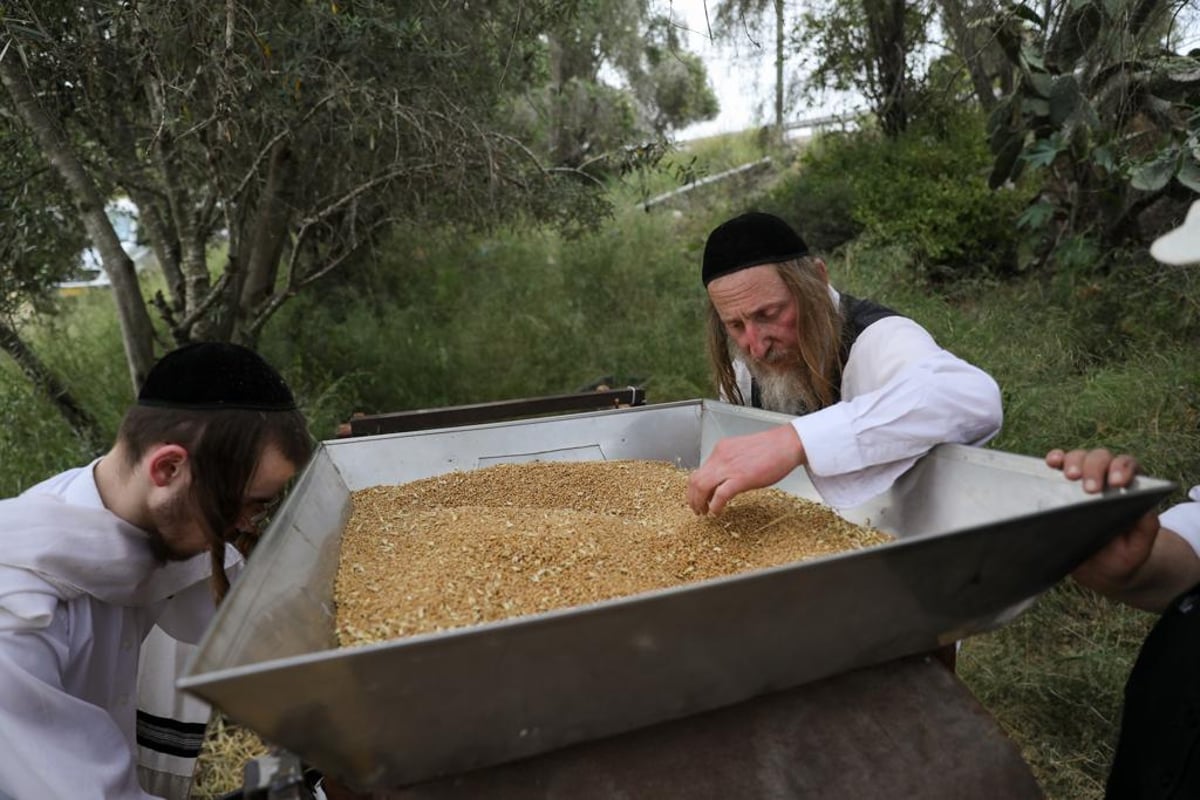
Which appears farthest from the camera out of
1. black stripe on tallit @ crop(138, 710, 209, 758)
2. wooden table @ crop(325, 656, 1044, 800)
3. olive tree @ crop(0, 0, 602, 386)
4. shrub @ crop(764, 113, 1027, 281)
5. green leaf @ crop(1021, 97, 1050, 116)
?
shrub @ crop(764, 113, 1027, 281)

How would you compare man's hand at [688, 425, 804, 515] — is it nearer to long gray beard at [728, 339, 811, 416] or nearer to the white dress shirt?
the white dress shirt

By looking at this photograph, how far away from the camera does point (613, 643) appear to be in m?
0.83

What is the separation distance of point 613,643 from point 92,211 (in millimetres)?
3544

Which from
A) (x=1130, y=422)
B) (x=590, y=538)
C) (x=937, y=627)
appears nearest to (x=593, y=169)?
(x=1130, y=422)

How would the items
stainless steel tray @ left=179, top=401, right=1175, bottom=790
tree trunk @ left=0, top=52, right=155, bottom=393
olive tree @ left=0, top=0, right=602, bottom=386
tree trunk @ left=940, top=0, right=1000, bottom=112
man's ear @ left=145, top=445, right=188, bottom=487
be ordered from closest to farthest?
stainless steel tray @ left=179, top=401, right=1175, bottom=790 < man's ear @ left=145, top=445, right=188, bottom=487 < olive tree @ left=0, top=0, right=602, bottom=386 < tree trunk @ left=0, top=52, right=155, bottom=393 < tree trunk @ left=940, top=0, right=1000, bottom=112

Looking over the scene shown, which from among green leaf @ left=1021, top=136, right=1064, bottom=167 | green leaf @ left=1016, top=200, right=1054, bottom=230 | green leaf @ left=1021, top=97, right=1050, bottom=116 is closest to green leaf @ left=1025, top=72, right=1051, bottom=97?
green leaf @ left=1021, top=97, right=1050, bottom=116

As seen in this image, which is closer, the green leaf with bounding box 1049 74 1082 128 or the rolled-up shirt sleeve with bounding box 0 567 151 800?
the rolled-up shirt sleeve with bounding box 0 567 151 800

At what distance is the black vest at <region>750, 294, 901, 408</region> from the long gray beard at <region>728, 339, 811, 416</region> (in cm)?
12

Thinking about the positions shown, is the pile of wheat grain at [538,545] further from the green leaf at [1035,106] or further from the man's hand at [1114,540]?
the green leaf at [1035,106]

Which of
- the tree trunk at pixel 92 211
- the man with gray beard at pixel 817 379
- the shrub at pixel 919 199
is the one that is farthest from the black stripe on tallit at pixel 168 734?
the shrub at pixel 919 199

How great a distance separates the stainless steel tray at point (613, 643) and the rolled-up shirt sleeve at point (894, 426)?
99 mm

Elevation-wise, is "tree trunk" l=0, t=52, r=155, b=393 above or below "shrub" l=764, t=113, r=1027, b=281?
above

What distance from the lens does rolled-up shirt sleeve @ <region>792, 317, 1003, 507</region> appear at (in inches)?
53.2

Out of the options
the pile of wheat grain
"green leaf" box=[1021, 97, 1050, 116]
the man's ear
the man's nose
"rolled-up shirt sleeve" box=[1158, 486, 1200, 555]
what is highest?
"green leaf" box=[1021, 97, 1050, 116]
